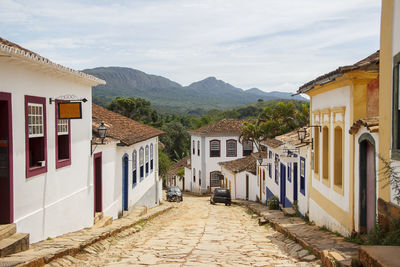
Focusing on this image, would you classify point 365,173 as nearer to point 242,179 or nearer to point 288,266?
point 288,266

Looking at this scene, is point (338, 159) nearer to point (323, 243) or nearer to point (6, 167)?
point (323, 243)

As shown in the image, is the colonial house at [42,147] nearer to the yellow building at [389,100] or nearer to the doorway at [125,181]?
the doorway at [125,181]

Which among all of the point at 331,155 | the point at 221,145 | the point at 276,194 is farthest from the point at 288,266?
the point at 221,145

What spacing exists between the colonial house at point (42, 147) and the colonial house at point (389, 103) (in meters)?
6.01

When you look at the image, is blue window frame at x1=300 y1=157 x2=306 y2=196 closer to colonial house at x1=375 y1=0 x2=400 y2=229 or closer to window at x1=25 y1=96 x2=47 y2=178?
colonial house at x1=375 y1=0 x2=400 y2=229

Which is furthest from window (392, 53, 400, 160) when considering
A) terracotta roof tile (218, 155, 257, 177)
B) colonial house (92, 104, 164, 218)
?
terracotta roof tile (218, 155, 257, 177)

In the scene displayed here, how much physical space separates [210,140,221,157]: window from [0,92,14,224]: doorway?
35.4 m

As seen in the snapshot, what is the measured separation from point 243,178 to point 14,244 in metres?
26.4

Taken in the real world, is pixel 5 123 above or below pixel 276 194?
above

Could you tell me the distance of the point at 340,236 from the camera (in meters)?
9.71

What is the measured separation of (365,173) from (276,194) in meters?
12.3

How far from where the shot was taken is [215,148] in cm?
4269

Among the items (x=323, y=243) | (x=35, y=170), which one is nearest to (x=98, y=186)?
(x=35, y=170)

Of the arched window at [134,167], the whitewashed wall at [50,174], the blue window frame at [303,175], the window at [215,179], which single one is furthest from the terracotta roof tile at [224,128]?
the whitewashed wall at [50,174]
